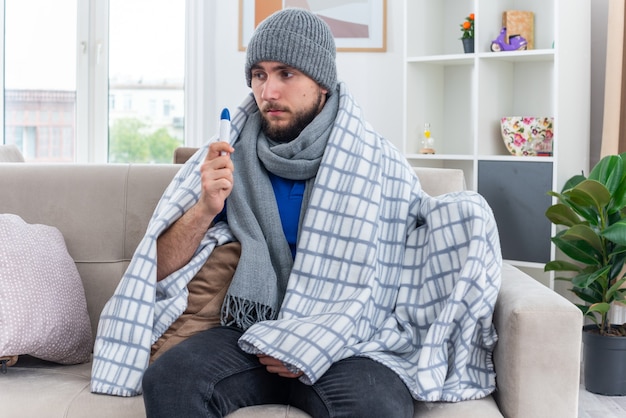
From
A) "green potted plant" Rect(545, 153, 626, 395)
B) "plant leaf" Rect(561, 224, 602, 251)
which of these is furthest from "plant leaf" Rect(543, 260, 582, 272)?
"plant leaf" Rect(561, 224, 602, 251)

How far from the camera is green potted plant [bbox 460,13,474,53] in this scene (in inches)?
138

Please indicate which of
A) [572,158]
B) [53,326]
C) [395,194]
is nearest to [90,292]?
[53,326]

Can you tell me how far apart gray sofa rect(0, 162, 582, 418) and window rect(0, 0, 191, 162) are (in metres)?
1.94

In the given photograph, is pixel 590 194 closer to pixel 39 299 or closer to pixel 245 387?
pixel 245 387

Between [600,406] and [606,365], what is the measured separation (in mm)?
172

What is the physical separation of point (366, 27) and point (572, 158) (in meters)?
1.16

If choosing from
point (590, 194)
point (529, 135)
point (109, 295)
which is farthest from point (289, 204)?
point (529, 135)

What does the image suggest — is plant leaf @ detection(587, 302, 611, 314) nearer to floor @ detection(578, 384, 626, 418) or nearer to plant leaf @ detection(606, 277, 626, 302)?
plant leaf @ detection(606, 277, 626, 302)

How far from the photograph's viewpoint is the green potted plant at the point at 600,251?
2.90 m

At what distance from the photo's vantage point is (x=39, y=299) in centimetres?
188

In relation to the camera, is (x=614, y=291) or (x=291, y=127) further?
(x=614, y=291)

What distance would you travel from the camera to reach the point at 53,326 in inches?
74.2

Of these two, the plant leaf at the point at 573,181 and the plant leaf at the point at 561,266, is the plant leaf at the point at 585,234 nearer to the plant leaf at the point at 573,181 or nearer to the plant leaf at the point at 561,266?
the plant leaf at the point at 561,266

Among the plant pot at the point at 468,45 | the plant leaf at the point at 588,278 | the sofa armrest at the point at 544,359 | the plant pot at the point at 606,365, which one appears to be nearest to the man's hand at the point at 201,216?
the sofa armrest at the point at 544,359
